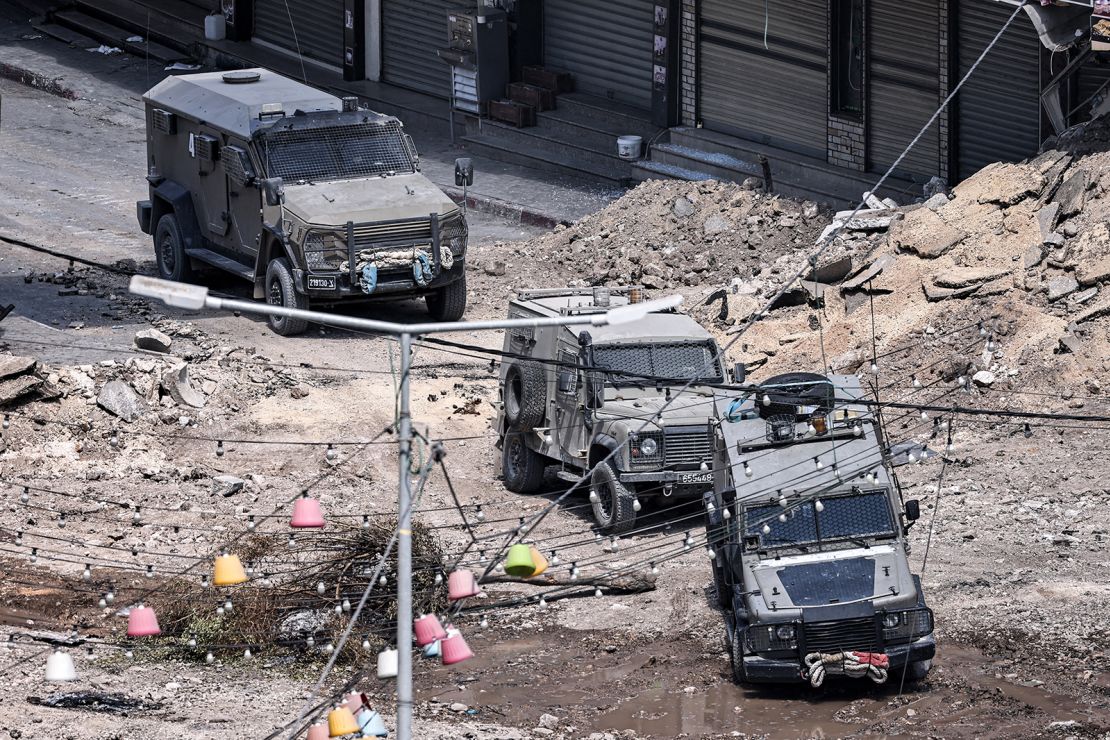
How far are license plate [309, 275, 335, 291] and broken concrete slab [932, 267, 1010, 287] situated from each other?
7.24m

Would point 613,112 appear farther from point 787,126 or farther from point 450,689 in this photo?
point 450,689

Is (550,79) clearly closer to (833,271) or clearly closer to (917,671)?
(833,271)

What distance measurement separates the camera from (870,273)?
22.5 meters

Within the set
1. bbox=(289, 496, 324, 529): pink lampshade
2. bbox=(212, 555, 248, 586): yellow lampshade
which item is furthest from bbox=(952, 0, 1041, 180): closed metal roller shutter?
bbox=(212, 555, 248, 586): yellow lampshade

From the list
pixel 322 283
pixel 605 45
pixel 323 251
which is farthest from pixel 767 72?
pixel 322 283

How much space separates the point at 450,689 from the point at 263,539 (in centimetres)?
298

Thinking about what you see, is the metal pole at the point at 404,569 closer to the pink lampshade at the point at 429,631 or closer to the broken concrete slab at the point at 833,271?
the pink lampshade at the point at 429,631

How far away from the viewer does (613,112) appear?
31719 millimetres

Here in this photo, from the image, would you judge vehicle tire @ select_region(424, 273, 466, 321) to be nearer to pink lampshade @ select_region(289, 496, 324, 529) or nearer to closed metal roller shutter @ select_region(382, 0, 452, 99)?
closed metal roller shutter @ select_region(382, 0, 452, 99)

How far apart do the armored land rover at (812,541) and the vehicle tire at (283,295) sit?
879cm

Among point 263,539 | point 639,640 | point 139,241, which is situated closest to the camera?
point 639,640

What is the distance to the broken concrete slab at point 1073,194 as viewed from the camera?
70.1 feet

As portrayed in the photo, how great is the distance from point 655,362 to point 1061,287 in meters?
5.00

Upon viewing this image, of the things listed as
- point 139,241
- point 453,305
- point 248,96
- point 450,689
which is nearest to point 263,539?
point 450,689
